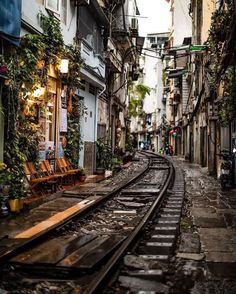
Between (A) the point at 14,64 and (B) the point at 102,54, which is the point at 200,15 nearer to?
(B) the point at 102,54

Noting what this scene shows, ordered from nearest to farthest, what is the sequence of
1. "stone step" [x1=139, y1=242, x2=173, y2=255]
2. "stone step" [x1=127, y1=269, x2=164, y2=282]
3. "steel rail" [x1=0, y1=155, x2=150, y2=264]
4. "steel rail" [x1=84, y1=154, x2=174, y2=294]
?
"steel rail" [x1=84, y1=154, x2=174, y2=294] < "stone step" [x1=127, y1=269, x2=164, y2=282] < "steel rail" [x1=0, y1=155, x2=150, y2=264] < "stone step" [x1=139, y1=242, x2=173, y2=255]

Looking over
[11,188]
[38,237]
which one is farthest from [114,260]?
[11,188]

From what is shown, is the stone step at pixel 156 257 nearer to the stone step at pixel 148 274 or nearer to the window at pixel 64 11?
the stone step at pixel 148 274

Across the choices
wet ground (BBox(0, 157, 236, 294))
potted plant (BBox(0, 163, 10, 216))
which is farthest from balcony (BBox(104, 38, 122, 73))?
potted plant (BBox(0, 163, 10, 216))

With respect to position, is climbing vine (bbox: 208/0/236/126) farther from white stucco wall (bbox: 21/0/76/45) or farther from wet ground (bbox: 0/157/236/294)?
white stucco wall (bbox: 21/0/76/45)

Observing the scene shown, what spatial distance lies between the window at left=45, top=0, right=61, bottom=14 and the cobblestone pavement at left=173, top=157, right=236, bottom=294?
8252 millimetres

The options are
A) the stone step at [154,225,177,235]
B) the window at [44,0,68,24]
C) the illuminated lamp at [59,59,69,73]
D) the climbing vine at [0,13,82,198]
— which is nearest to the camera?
the stone step at [154,225,177,235]

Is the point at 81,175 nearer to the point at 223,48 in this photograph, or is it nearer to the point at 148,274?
the point at 223,48

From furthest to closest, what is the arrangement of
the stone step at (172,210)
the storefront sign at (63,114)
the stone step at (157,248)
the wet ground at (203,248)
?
1. the storefront sign at (63,114)
2. the stone step at (172,210)
3. the stone step at (157,248)
4. the wet ground at (203,248)

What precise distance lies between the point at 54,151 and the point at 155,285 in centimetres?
1152

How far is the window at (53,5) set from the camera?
15005 millimetres

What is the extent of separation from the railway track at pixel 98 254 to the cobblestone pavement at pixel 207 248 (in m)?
0.29

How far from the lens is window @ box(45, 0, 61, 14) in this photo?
15.0 m

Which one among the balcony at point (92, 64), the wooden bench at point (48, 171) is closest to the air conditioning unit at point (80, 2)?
the balcony at point (92, 64)
